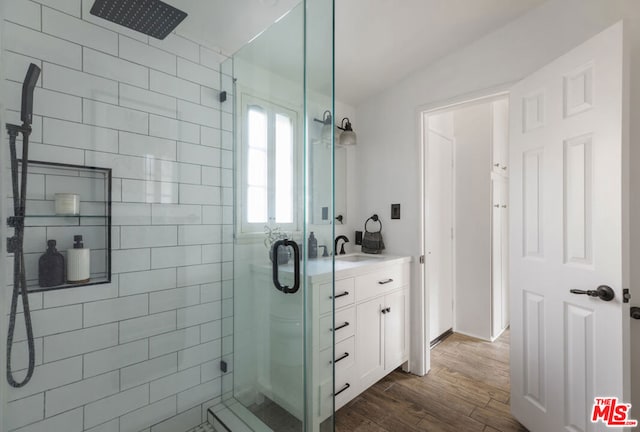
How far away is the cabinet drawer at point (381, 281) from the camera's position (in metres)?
2.00

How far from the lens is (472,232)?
312 centimetres

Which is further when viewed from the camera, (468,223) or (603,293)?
(468,223)

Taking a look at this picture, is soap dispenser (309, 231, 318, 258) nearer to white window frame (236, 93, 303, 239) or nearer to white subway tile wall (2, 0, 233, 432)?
white window frame (236, 93, 303, 239)

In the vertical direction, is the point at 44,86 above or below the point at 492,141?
below

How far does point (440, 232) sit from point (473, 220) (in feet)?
1.37

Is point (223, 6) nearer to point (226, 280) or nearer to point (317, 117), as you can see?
point (317, 117)

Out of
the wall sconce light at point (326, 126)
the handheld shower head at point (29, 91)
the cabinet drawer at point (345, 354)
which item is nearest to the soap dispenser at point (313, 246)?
the wall sconce light at point (326, 126)

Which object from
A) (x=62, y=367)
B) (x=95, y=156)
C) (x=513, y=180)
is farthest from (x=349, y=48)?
(x=62, y=367)

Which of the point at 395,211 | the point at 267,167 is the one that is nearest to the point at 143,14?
the point at 267,167

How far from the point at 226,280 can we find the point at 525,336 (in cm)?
186

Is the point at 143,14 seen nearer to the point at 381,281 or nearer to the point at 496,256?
the point at 381,281

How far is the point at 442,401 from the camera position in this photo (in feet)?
6.68

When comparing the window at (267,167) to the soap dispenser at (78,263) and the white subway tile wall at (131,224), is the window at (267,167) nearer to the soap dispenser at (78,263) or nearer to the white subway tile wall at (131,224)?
the white subway tile wall at (131,224)

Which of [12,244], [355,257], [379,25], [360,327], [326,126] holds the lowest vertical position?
[360,327]
